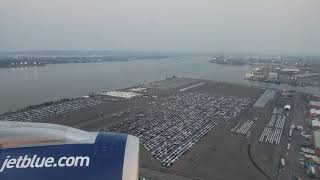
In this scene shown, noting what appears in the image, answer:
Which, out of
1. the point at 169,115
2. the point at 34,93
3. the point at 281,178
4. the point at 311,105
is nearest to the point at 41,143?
the point at 281,178

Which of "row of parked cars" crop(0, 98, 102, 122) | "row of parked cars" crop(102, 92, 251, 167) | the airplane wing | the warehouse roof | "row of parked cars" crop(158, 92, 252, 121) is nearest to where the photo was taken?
the airplane wing

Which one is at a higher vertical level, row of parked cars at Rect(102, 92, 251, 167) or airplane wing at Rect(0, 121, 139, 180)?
airplane wing at Rect(0, 121, 139, 180)

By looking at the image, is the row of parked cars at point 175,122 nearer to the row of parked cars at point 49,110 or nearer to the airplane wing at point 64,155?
the row of parked cars at point 49,110

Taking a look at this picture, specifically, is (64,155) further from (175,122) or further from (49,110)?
(49,110)

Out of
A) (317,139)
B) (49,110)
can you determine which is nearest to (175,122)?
(317,139)

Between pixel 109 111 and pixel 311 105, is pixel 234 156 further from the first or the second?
pixel 311 105

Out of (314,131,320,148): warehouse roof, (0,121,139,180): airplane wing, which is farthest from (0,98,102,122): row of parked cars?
(0,121,139,180): airplane wing

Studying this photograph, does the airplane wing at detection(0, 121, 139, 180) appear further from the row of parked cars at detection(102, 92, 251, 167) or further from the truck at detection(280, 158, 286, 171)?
the truck at detection(280, 158, 286, 171)
